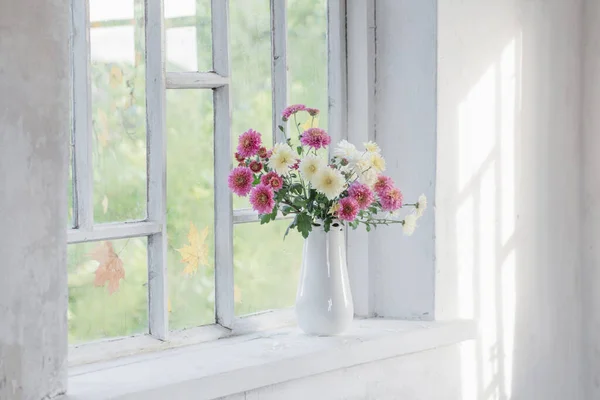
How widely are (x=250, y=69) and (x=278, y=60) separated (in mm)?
93

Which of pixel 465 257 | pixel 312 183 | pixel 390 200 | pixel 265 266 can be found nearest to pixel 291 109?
pixel 312 183

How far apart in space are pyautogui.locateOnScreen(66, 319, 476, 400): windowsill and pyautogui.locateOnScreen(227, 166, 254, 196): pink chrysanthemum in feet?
1.14

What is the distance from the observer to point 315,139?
6.85ft

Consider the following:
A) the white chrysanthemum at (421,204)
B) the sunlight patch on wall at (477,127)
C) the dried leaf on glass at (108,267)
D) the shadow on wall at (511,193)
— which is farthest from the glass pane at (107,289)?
the sunlight patch on wall at (477,127)

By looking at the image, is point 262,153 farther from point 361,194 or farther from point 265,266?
point 265,266

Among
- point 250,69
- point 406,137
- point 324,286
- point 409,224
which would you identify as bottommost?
point 324,286

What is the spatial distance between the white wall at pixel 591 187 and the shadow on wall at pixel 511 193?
31 mm

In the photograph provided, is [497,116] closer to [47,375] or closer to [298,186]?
[298,186]

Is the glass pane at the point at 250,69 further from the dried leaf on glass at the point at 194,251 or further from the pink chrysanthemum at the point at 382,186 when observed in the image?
the pink chrysanthemum at the point at 382,186

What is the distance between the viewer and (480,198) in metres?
2.49

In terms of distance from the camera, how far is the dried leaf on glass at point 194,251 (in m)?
2.09

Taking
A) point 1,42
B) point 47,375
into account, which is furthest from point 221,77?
point 47,375

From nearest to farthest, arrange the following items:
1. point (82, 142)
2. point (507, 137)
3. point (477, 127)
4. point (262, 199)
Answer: point (82, 142)
point (262, 199)
point (477, 127)
point (507, 137)

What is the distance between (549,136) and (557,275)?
42 centimetres
